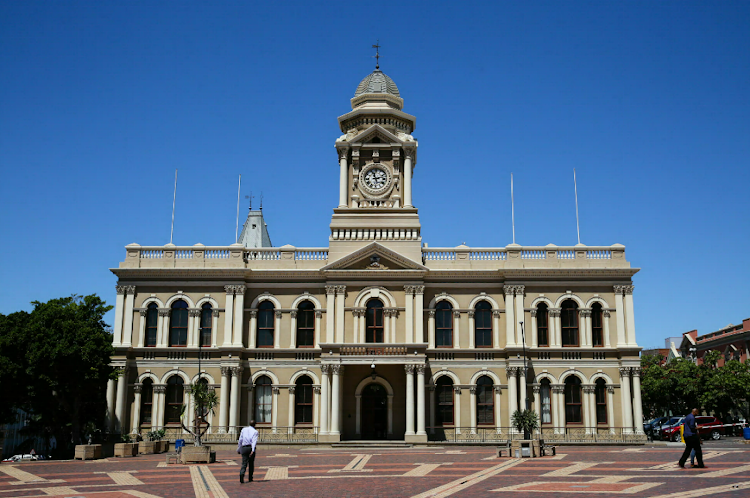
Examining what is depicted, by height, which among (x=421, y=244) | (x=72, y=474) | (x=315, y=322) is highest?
(x=421, y=244)

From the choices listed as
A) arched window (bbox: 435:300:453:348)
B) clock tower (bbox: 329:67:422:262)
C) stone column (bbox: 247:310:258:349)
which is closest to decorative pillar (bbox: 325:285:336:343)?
clock tower (bbox: 329:67:422:262)

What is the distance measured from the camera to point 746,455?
A: 90.8ft

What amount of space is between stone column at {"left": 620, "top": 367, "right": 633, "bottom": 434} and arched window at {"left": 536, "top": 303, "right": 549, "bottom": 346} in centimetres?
475

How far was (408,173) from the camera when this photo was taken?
158 ft

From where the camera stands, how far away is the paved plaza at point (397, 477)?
18.4m

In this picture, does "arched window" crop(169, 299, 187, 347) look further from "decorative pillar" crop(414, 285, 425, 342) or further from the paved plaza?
"decorative pillar" crop(414, 285, 425, 342)

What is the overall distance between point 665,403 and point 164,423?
41.5m

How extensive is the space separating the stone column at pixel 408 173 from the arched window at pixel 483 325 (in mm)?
8234

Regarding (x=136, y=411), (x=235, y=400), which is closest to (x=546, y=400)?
(x=235, y=400)

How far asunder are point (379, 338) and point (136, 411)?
593 inches

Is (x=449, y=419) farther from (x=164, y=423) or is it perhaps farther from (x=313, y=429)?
(x=164, y=423)

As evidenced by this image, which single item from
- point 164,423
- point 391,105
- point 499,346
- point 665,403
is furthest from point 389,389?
point 665,403

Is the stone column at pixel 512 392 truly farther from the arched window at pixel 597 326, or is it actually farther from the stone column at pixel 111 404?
the stone column at pixel 111 404

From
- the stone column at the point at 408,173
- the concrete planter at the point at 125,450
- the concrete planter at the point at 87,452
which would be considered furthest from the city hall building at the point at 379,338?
the concrete planter at the point at 87,452
